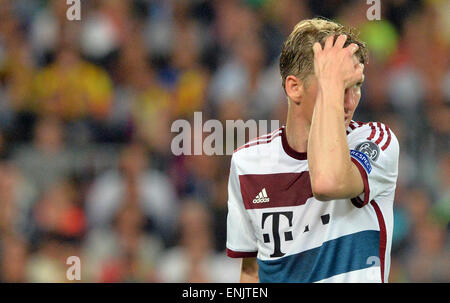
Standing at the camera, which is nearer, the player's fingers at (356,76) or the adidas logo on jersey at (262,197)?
the player's fingers at (356,76)

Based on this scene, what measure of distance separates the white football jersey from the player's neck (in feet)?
0.07

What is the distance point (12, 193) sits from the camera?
604cm

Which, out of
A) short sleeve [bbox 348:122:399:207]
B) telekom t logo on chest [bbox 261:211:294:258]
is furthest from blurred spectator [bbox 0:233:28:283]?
short sleeve [bbox 348:122:399:207]

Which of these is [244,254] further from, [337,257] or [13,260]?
[13,260]

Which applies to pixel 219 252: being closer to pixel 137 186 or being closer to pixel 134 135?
pixel 137 186

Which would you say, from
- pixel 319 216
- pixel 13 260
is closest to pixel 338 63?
pixel 319 216

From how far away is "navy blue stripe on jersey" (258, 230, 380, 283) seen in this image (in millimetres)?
2295

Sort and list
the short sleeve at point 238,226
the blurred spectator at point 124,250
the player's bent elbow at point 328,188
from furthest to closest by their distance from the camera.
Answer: the blurred spectator at point 124,250
the short sleeve at point 238,226
the player's bent elbow at point 328,188

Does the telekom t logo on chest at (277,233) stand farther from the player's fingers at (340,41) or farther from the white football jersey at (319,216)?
the player's fingers at (340,41)

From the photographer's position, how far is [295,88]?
2.41m

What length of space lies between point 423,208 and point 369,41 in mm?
1888

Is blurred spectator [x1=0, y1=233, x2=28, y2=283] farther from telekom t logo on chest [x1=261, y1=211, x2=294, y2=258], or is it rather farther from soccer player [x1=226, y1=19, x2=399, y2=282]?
telekom t logo on chest [x1=261, y1=211, x2=294, y2=258]

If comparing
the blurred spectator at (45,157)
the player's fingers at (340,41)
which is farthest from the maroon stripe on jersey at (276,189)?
the blurred spectator at (45,157)

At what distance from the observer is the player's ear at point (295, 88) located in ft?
7.87
